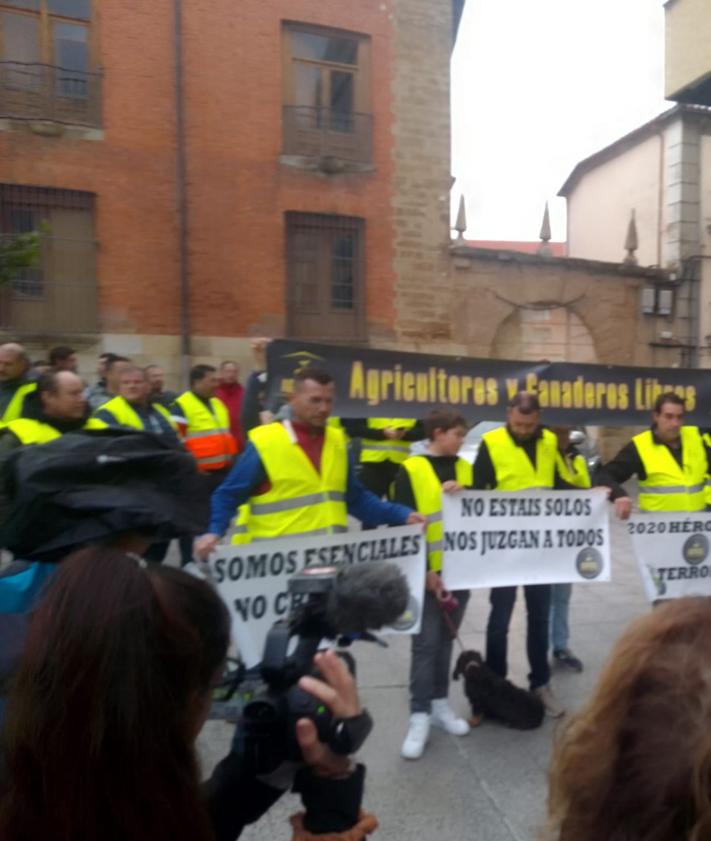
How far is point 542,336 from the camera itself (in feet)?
49.6

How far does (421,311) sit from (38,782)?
1356cm

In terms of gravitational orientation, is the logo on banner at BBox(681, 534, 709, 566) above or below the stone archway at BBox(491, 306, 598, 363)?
below

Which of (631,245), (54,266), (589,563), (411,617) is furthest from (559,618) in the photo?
(631,245)

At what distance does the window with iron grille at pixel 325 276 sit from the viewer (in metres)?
13.9

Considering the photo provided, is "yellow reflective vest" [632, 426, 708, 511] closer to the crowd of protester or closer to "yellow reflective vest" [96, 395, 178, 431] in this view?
"yellow reflective vest" [96, 395, 178, 431]

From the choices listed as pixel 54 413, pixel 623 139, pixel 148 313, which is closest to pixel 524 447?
pixel 54 413

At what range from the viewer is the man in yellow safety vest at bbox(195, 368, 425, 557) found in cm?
372

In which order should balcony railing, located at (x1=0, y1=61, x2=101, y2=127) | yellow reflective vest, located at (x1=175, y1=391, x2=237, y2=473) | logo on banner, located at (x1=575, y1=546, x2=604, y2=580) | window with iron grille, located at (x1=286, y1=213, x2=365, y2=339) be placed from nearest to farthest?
1. logo on banner, located at (x1=575, y1=546, x2=604, y2=580)
2. yellow reflective vest, located at (x1=175, y1=391, x2=237, y2=473)
3. balcony railing, located at (x1=0, y1=61, x2=101, y2=127)
4. window with iron grille, located at (x1=286, y1=213, x2=365, y2=339)

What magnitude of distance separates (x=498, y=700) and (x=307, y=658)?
2.91 meters

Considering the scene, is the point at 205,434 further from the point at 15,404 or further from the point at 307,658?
the point at 307,658

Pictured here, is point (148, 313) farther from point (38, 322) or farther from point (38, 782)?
point (38, 782)

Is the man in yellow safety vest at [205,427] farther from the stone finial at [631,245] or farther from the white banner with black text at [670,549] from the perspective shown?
the stone finial at [631,245]

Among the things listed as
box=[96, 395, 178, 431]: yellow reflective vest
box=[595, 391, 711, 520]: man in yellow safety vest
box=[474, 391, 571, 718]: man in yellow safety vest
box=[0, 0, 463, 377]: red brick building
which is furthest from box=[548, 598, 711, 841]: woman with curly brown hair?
box=[0, 0, 463, 377]: red brick building

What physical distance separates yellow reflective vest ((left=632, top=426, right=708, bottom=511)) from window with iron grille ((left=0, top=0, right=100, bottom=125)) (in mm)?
11221
